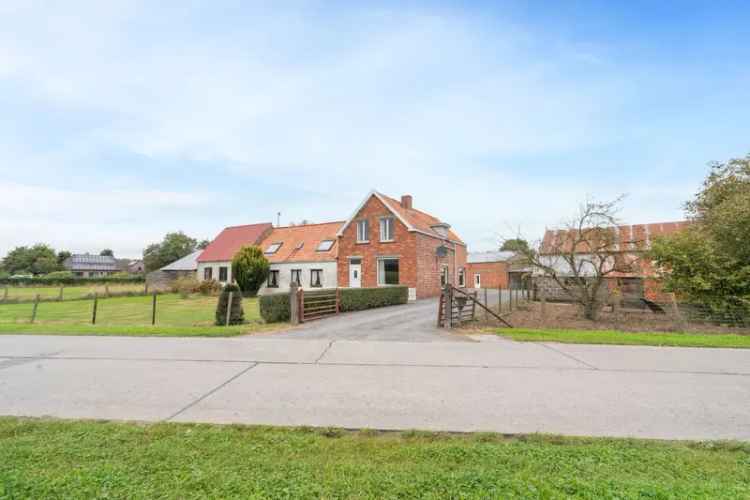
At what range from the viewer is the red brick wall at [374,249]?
69.3 feet

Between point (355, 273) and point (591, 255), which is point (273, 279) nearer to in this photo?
point (355, 273)

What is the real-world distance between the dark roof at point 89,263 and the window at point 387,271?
81002 millimetres

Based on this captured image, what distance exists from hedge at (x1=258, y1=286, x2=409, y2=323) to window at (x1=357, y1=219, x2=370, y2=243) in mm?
4970

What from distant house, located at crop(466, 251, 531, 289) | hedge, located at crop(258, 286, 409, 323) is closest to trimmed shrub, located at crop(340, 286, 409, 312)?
hedge, located at crop(258, 286, 409, 323)

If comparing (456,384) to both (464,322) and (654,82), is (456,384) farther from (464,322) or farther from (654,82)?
(654,82)

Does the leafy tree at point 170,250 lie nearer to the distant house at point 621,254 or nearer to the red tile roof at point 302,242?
the red tile roof at point 302,242

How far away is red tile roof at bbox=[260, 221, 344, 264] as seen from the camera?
26.8 metres

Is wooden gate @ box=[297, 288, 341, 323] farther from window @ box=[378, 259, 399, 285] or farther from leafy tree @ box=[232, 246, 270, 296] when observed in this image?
leafy tree @ box=[232, 246, 270, 296]

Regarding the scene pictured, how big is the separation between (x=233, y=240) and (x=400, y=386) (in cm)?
3091

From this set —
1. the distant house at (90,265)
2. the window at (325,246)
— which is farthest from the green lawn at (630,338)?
the distant house at (90,265)

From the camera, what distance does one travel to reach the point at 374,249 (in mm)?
22344

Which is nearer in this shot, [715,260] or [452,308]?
[452,308]

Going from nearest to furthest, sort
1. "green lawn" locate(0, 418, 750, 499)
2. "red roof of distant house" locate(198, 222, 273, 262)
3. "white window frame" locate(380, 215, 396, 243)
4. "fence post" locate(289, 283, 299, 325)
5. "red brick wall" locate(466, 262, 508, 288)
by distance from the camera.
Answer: "green lawn" locate(0, 418, 750, 499) → "fence post" locate(289, 283, 299, 325) → "white window frame" locate(380, 215, 396, 243) → "red roof of distant house" locate(198, 222, 273, 262) → "red brick wall" locate(466, 262, 508, 288)

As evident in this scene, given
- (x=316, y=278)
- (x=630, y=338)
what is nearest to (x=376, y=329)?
(x=630, y=338)
